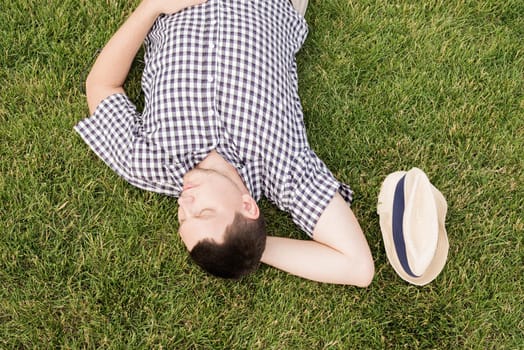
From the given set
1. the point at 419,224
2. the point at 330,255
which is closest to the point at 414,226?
the point at 419,224

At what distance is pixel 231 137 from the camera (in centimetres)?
285

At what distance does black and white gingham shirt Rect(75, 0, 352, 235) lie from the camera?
2820 mm

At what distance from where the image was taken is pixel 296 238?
308 centimetres

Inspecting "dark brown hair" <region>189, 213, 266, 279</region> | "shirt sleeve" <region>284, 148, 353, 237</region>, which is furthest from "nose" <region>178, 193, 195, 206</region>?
"shirt sleeve" <region>284, 148, 353, 237</region>

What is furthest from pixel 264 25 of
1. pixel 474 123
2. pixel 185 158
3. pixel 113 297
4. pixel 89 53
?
pixel 113 297

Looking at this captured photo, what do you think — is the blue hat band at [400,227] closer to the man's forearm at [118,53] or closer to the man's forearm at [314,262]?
the man's forearm at [314,262]

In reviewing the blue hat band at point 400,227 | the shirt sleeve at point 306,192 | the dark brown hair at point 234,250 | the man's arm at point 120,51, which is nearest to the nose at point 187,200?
the dark brown hair at point 234,250

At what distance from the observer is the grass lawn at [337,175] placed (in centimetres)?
283

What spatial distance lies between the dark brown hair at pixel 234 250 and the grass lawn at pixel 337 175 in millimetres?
372

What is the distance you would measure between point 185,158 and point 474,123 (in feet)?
5.76

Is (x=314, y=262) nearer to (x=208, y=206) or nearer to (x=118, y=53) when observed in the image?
(x=208, y=206)

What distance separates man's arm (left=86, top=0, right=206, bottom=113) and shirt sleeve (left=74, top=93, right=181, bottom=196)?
0.37ft

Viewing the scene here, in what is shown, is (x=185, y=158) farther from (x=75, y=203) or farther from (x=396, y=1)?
(x=396, y=1)

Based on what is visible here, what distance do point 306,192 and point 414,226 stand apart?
577mm
